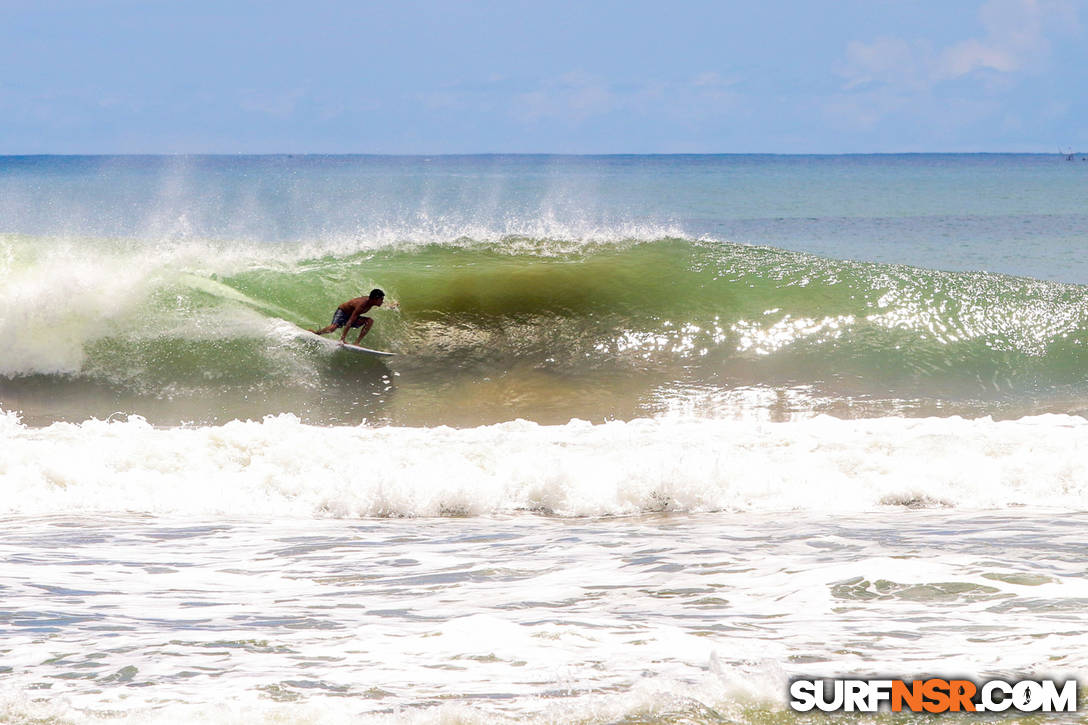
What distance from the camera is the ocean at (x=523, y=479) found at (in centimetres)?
365

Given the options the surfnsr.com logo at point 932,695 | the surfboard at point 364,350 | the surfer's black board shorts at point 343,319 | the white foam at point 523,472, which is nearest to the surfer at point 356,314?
the surfer's black board shorts at point 343,319

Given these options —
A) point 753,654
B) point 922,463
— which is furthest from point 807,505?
point 753,654

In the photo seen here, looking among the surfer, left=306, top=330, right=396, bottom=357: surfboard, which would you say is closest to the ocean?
left=306, top=330, right=396, bottom=357: surfboard

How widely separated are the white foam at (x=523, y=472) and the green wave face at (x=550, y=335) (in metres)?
2.09

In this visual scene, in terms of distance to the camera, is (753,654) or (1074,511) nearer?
(753,654)

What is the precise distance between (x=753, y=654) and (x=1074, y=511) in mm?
3820

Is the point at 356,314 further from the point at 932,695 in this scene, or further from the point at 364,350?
the point at 932,695

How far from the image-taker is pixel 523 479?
725cm

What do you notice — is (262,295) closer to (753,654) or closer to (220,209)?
(753,654)

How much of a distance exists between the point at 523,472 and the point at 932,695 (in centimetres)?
427

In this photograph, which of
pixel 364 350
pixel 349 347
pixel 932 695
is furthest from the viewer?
pixel 364 350

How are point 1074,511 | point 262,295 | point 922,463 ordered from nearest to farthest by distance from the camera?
point 1074,511 < point 922,463 < point 262,295

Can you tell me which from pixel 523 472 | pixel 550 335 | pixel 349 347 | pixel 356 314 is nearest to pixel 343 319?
pixel 356 314

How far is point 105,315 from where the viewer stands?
12.0 meters
